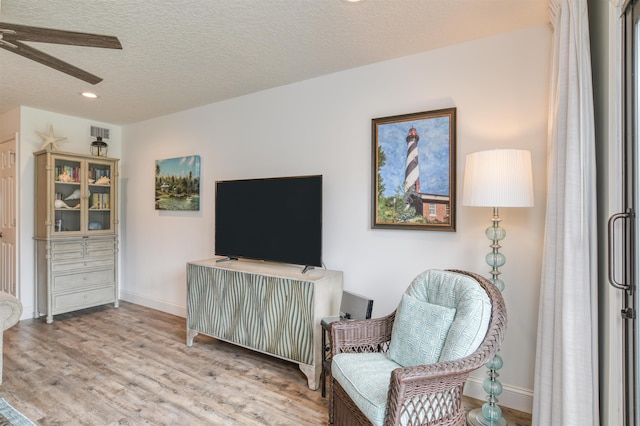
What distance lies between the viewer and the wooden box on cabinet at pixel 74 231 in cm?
399

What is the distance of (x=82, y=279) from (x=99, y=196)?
3.55 ft

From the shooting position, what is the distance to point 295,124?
10.7ft

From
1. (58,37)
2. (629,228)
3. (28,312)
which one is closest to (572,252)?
(629,228)

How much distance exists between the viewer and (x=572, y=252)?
5.61 ft

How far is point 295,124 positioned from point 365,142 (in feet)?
2.53

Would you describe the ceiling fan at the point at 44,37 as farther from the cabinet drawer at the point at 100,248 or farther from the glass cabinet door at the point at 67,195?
the cabinet drawer at the point at 100,248

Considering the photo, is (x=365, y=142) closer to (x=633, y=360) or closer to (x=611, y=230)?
(x=611, y=230)

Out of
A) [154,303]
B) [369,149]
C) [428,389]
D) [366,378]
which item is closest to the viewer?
[428,389]

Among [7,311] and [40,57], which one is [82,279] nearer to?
[7,311]

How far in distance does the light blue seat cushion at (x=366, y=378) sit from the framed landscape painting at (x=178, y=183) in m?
2.79

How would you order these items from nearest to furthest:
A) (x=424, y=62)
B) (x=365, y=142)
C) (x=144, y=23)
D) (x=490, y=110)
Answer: (x=144, y=23) < (x=490, y=110) < (x=424, y=62) < (x=365, y=142)

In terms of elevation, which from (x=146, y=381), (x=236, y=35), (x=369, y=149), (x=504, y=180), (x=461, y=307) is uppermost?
(x=236, y=35)

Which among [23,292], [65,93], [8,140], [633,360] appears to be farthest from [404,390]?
[8,140]

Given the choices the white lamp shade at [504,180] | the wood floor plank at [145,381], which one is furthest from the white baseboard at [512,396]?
the white lamp shade at [504,180]
